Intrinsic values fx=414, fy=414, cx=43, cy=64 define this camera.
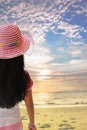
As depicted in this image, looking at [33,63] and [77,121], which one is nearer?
[77,121]

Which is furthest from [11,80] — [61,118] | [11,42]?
[61,118]

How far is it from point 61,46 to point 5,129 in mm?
1724

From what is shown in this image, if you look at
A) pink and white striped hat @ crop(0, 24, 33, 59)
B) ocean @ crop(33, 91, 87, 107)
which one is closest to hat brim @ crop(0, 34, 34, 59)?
pink and white striped hat @ crop(0, 24, 33, 59)

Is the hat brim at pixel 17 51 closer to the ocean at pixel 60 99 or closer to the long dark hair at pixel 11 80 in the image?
the long dark hair at pixel 11 80

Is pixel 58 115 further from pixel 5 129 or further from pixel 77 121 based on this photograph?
pixel 5 129

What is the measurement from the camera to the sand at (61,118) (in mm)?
3061

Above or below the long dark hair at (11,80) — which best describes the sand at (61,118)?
below

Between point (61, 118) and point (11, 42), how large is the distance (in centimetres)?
161

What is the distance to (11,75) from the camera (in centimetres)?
159

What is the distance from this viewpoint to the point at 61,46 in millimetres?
3297

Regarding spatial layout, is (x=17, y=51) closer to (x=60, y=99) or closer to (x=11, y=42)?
(x=11, y=42)

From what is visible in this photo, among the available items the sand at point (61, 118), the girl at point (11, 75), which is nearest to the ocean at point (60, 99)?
the sand at point (61, 118)

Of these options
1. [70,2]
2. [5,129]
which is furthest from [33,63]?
[5,129]

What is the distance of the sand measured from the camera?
10.0 feet
